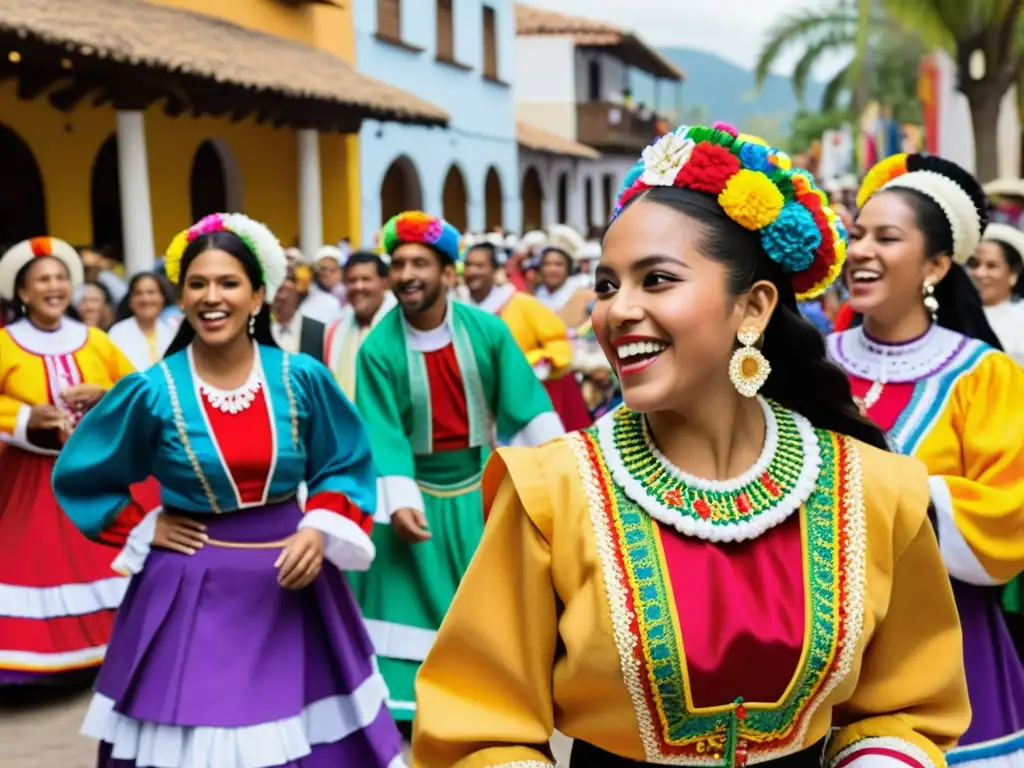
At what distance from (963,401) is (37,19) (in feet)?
29.6

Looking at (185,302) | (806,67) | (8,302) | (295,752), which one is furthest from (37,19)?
(806,67)

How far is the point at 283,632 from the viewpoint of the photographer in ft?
13.3

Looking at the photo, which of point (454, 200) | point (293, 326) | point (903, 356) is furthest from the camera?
point (454, 200)

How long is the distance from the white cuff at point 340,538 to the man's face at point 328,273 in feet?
27.8

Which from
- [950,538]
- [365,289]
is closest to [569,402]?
[365,289]

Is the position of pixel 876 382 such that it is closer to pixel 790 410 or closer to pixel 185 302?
pixel 790 410

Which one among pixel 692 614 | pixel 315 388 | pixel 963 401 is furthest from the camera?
pixel 315 388

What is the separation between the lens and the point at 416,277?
18.2ft

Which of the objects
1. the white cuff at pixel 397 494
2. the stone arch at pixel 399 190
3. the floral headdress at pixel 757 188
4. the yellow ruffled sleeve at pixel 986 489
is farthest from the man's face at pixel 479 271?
the stone arch at pixel 399 190

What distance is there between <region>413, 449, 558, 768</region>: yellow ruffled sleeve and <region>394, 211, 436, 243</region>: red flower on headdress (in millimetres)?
3670

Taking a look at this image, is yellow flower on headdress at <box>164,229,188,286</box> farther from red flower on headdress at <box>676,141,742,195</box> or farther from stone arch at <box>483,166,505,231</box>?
stone arch at <box>483,166,505,231</box>

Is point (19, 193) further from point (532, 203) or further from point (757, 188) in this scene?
point (532, 203)

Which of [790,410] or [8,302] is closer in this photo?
[790,410]

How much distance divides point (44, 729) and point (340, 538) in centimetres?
233
